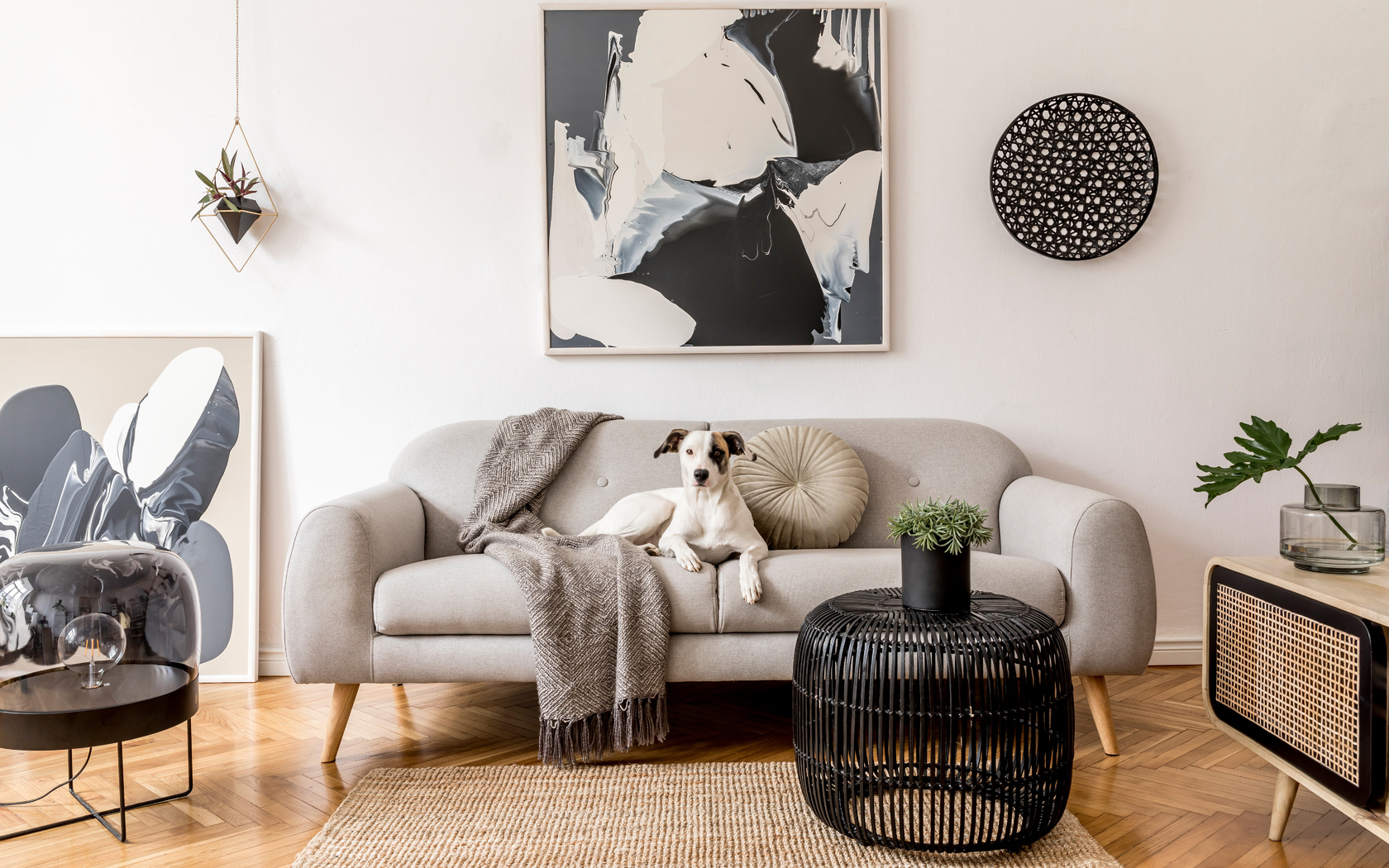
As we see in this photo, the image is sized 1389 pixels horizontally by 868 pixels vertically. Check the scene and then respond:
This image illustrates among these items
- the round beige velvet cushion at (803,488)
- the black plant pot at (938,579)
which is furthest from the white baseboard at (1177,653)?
the black plant pot at (938,579)

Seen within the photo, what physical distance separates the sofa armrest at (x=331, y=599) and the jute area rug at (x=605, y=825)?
29cm

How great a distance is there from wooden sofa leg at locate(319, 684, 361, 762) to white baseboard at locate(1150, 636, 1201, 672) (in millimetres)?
2649

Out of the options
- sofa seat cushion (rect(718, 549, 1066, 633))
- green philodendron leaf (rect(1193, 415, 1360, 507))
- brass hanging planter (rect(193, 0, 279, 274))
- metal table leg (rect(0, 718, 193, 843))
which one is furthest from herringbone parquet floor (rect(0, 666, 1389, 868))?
brass hanging planter (rect(193, 0, 279, 274))

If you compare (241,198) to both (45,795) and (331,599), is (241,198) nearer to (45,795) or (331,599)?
(331,599)

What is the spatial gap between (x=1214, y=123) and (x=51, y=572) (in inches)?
147

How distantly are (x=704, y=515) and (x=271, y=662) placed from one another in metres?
1.73

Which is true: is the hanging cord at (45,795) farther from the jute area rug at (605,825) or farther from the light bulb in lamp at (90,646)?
the jute area rug at (605,825)

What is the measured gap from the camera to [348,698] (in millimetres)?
2205

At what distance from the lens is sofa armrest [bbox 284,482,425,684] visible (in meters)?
2.12

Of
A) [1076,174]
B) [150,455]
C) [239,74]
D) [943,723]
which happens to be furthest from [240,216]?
[1076,174]

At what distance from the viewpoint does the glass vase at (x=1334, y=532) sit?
1759mm

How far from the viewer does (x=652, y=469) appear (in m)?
2.76

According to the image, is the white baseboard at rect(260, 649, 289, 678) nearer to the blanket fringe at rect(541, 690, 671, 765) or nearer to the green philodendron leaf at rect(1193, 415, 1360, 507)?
the blanket fringe at rect(541, 690, 671, 765)

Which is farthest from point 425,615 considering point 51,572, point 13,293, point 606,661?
point 13,293
